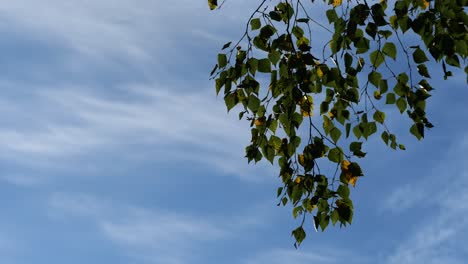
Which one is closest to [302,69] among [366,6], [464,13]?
[366,6]

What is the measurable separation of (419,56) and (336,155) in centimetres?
129

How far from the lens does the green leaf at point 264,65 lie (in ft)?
24.2

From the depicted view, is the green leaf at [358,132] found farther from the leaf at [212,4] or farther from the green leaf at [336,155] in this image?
the leaf at [212,4]

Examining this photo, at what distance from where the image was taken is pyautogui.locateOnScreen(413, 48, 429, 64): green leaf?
23.5 feet

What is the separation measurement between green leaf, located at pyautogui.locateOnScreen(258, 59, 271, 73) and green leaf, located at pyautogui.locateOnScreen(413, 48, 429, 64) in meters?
1.40

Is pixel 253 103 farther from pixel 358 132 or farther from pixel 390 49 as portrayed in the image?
pixel 390 49

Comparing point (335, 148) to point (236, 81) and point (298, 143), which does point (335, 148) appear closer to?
point (298, 143)

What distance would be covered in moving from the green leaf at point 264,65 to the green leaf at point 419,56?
140 centimetres

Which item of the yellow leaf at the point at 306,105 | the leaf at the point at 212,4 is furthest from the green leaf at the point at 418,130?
the leaf at the point at 212,4

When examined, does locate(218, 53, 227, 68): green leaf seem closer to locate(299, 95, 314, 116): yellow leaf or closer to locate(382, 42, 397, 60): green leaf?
locate(299, 95, 314, 116): yellow leaf

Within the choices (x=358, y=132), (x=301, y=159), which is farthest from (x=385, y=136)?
(x=301, y=159)

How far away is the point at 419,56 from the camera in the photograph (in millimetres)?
7188

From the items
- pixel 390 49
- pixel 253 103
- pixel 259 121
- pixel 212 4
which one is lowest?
pixel 253 103

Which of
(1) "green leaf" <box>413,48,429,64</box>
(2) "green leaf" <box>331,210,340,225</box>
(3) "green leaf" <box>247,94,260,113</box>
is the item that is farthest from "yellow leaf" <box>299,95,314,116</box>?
(1) "green leaf" <box>413,48,429,64</box>
